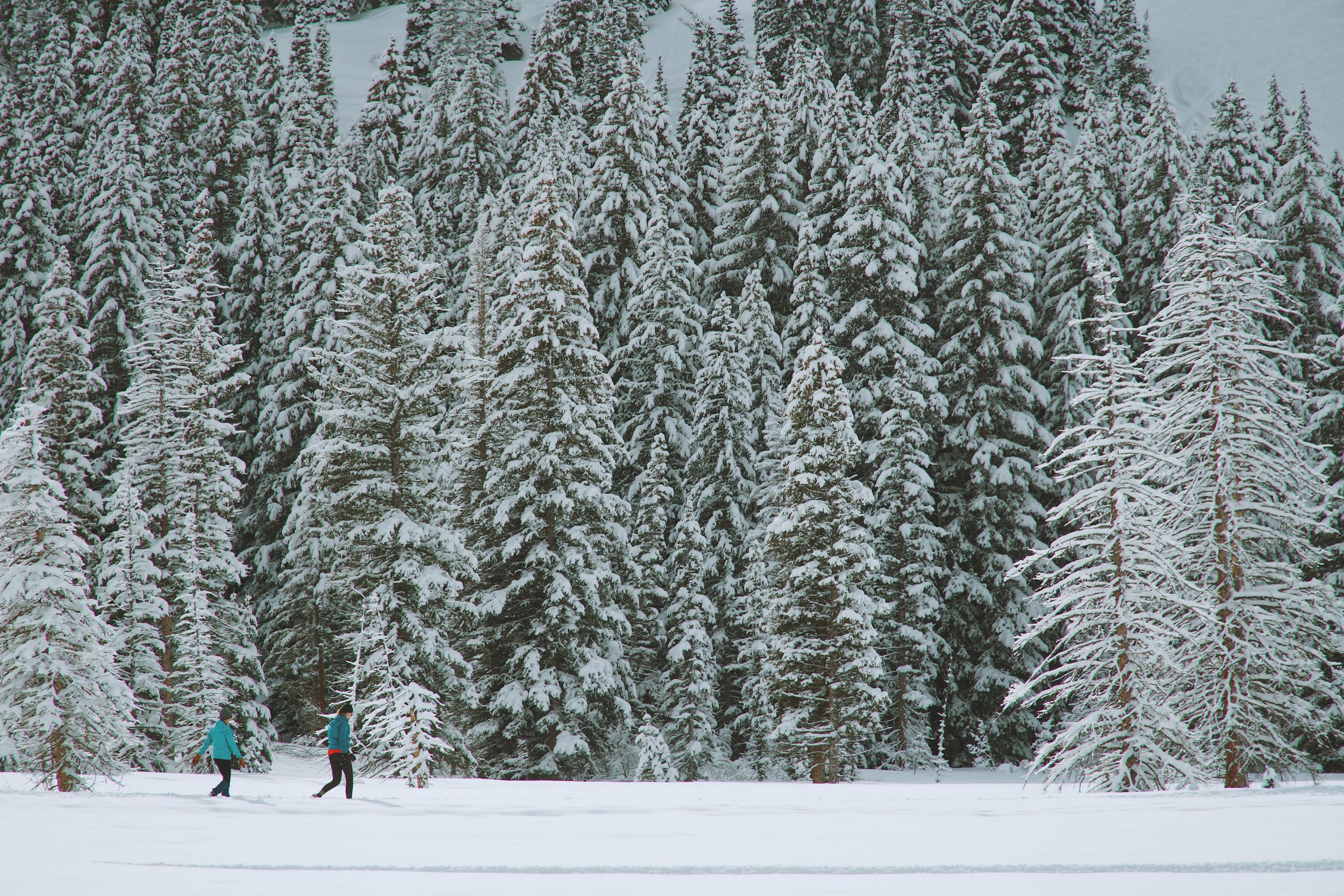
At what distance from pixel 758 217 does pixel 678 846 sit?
110 feet

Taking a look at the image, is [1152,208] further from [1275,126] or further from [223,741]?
[223,741]

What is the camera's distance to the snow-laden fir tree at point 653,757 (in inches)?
1061

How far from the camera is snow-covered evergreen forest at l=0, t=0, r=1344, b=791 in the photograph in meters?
16.8

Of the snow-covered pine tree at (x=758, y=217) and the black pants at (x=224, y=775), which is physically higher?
the snow-covered pine tree at (x=758, y=217)

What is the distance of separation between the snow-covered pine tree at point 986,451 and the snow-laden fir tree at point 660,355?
960 centimetres

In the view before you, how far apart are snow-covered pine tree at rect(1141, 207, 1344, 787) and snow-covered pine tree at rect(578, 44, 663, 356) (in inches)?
929

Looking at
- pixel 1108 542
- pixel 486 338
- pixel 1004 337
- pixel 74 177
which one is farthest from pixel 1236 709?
pixel 74 177

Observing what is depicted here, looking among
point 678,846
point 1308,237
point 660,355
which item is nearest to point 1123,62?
point 1308,237

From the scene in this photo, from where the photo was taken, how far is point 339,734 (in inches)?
603

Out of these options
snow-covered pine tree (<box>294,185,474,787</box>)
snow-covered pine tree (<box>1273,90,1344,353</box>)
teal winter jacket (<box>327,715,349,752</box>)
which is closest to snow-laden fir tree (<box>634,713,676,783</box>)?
snow-covered pine tree (<box>294,185,474,787</box>)

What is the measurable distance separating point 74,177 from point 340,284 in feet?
73.2

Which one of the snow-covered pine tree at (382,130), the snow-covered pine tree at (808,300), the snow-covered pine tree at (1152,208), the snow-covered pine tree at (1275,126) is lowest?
the snow-covered pine tree at (808,300)

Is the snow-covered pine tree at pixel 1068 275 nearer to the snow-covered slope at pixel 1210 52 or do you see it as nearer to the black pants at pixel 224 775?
the black pants at pixel 224 775

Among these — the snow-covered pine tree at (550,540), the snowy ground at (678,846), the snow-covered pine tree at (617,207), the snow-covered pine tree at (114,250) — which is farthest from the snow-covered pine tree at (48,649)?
the snow-covered pine tree at (617,207)
